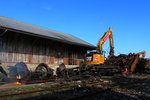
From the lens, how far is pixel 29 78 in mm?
11391

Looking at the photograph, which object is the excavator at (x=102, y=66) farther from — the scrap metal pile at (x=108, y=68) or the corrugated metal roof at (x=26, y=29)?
the corrugated metal roof at (x=26, y=29)

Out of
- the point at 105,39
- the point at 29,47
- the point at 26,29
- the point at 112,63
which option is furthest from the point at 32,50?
the point at 105,39

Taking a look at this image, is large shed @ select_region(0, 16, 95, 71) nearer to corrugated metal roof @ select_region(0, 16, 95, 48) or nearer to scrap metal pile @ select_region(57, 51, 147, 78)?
corrugated metal roof @ select_region(0, 16, 95, 48)

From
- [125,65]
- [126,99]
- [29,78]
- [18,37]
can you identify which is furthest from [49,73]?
[125,65]

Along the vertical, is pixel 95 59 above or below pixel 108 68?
above

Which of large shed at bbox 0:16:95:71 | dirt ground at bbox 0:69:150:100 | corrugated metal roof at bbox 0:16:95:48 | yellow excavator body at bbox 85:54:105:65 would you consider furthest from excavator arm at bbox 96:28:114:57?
dirt ground at bbox 0:69:150:100

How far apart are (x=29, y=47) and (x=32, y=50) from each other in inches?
16.8

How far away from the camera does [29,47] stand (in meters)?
14.5

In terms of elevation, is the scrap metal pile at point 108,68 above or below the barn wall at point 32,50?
below

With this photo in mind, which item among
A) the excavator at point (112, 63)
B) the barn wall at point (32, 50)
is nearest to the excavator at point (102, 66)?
the excavator at point (112, 63)

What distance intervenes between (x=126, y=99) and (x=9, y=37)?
10019 millimetres

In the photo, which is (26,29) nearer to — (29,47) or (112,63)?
(29,47)

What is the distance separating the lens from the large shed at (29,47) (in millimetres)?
12453

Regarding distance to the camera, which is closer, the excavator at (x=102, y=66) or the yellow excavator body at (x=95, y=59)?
the excavator at (x=102, y=66)
